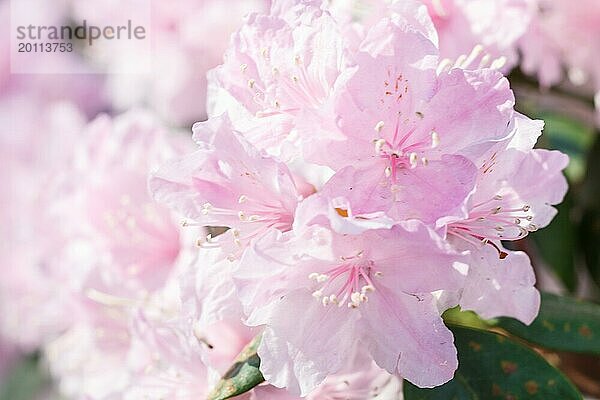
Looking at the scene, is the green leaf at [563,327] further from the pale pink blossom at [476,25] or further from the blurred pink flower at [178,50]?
the blurred pink flower at [178,50]

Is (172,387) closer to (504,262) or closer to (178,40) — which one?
(504,262)

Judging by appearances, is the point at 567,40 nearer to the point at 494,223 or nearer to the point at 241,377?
the point at 494,223

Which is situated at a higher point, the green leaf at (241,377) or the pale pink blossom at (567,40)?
the pale pink blossom at (567,40)

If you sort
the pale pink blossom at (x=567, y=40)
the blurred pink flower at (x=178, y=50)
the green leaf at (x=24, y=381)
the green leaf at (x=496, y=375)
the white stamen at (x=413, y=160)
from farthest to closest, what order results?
the green leaf at (x=24, y=381)
the blurred pink flower at (x=178, y=50)
the pale pink blossom at (x=567, y=40)
the green leaf at (x=496, y=375)
the white stamen at (x=413, y=160)

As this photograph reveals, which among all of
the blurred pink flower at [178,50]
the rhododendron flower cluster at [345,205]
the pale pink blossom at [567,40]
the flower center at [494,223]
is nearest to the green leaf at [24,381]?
the blurred pink flower at [178,50]

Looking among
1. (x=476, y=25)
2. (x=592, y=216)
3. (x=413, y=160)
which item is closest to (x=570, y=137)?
(x=592, y=216)

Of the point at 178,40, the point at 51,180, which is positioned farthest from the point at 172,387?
the point at 178,40

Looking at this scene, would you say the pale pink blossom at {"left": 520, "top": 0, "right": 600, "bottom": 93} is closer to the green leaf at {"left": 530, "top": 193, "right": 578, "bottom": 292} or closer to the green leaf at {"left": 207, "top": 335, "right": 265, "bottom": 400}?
the green leaf at {"left": 530, "top": 193, "right": 578, "bottom": 292}
